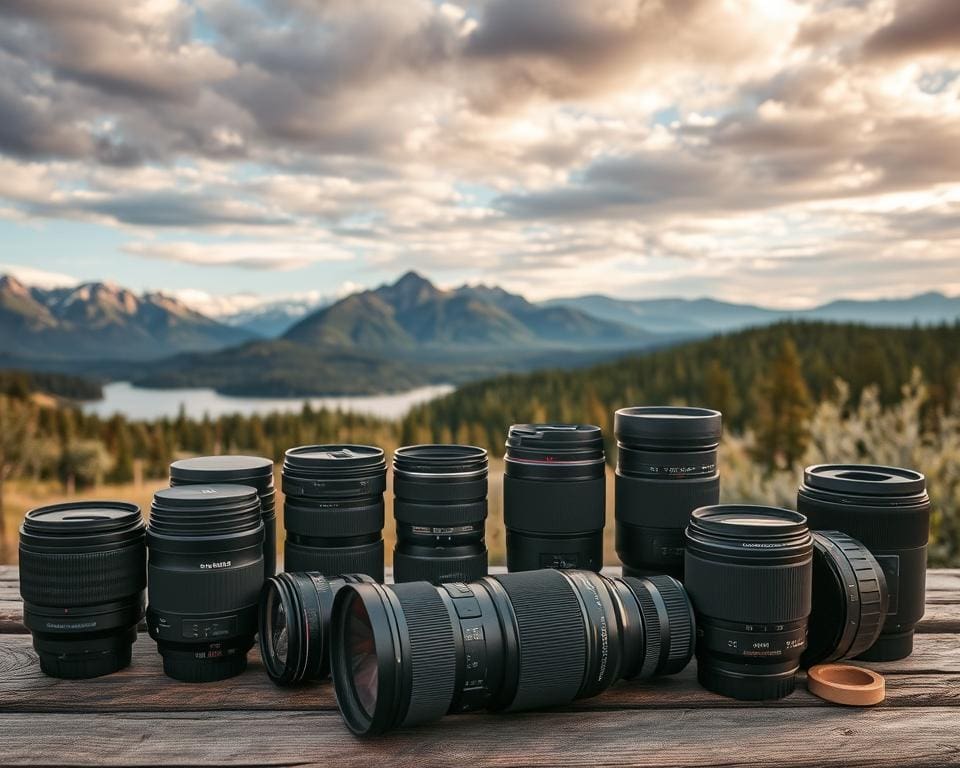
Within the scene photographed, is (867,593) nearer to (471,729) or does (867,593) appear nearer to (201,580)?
(471,729)

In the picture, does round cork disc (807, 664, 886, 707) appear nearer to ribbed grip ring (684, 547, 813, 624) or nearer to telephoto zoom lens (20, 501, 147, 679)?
ribbed grip ring (684, 547, 813, 624)

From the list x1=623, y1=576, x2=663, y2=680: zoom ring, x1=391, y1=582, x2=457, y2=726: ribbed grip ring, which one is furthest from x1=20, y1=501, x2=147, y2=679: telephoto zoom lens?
x1=623, y1=576, x2=663, y2=680: zoom ring

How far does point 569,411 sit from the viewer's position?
76.2 metres

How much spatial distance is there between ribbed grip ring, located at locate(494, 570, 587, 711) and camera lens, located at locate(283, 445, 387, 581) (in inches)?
53.2

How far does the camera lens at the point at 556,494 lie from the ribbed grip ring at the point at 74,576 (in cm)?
221

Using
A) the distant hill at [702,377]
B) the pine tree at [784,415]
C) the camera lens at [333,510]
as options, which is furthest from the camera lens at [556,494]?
the distant hill at [702,377]

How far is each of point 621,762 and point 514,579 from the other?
36.0 inches

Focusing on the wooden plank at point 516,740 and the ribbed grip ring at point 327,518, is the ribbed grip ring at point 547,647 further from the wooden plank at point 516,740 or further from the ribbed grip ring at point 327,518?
the ribbed grip ring at point 327,518

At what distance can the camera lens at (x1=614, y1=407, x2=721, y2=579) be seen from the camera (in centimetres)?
494

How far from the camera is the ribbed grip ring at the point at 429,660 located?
3414mm

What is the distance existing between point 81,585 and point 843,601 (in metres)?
3.72

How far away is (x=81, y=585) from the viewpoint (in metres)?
4.19

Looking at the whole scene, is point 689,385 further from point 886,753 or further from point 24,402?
point 886,753

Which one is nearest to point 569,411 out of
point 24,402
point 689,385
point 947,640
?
point 689,385
